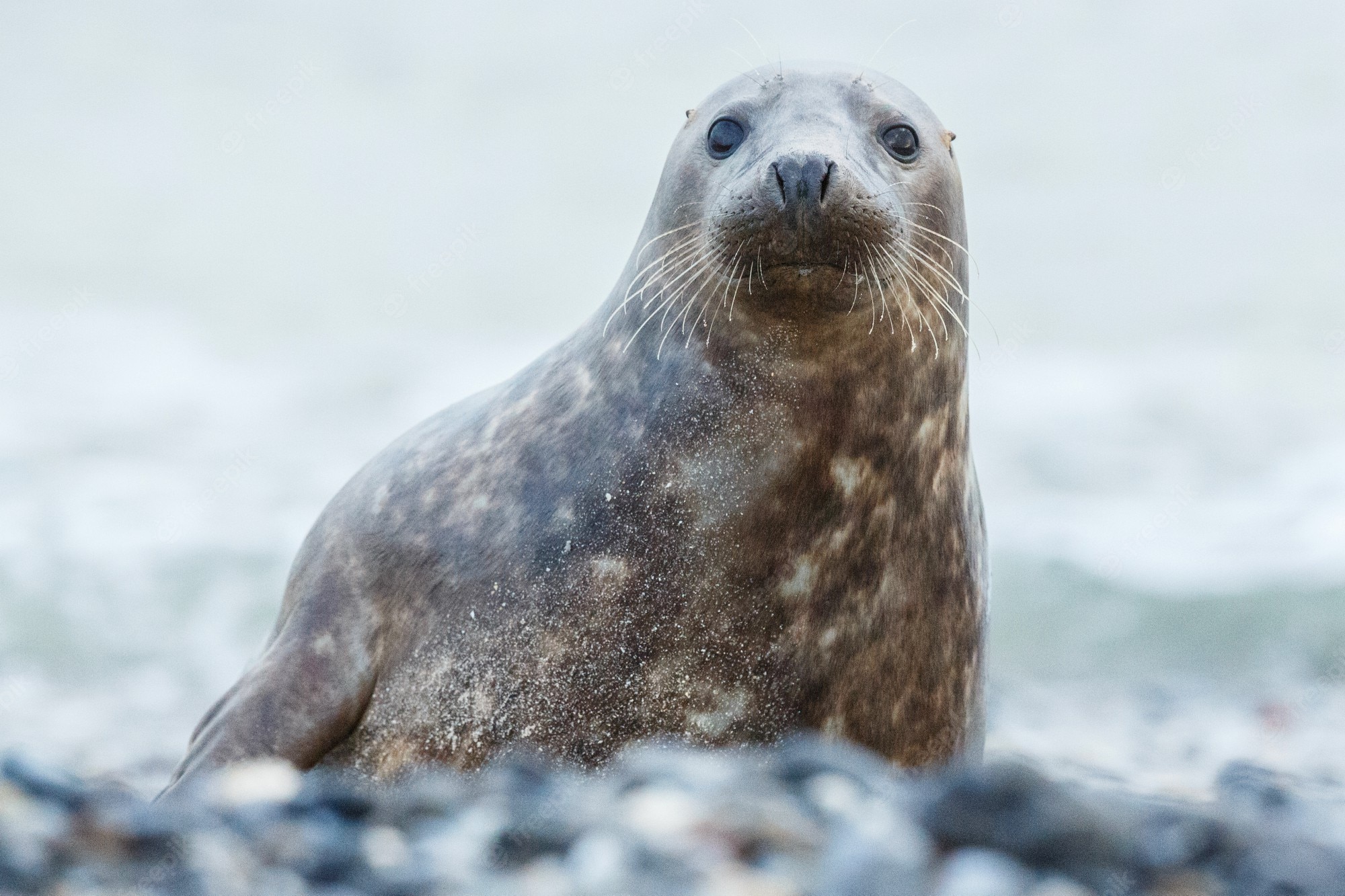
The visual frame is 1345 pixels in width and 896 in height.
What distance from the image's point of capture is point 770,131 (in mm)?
2572

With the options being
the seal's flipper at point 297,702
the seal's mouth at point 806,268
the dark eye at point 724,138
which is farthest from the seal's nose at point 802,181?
the seal's flipper at point 297,702

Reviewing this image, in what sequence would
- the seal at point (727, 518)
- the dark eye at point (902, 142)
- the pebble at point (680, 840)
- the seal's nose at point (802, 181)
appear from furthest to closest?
the dark eye at point (902, 142) < the seal at point (727, 518) < the seal's nose at point (802, 181) < the pebble at point (680, 840)

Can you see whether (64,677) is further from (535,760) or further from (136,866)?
(136,866)

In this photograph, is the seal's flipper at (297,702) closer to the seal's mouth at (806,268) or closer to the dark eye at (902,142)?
the seal's mouth at (806,268)

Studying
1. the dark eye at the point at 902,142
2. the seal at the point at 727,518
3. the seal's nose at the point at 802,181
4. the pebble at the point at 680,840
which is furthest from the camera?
the dark eye at the point at 902,142

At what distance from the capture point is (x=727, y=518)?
251cm

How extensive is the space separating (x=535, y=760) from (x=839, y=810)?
36.3 inches

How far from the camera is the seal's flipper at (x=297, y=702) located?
2725 mm

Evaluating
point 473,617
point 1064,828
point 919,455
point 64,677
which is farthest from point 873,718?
point 64,677

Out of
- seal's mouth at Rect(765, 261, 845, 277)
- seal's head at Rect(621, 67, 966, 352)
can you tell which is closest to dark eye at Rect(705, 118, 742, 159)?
seal's head at Rect(621, 67, 966, 352)

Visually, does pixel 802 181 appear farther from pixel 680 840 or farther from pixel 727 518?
pixel 680 840

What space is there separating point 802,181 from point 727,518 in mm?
686

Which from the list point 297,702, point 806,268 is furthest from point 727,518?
point 297,702

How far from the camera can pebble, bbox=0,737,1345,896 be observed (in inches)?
58.8
